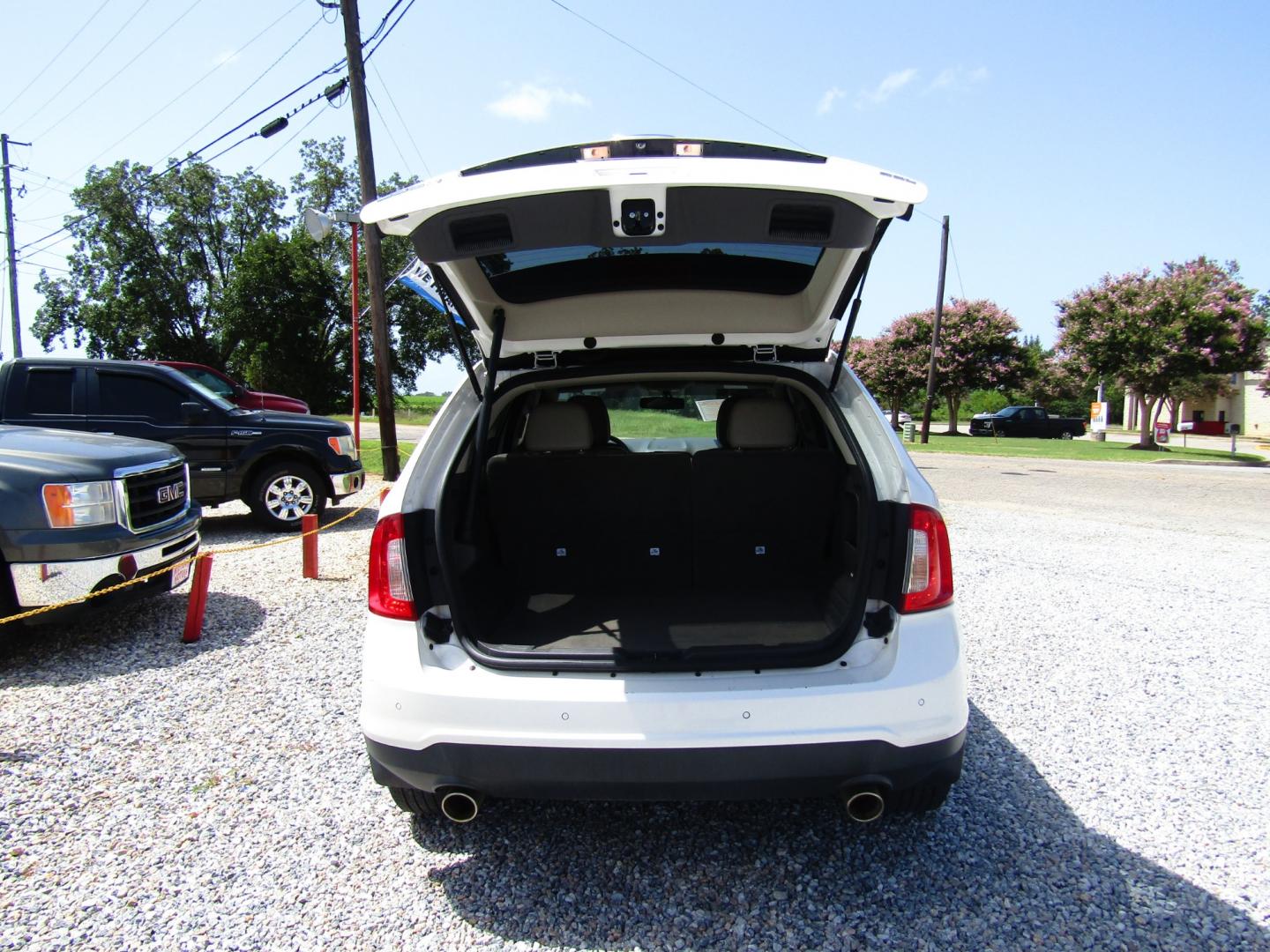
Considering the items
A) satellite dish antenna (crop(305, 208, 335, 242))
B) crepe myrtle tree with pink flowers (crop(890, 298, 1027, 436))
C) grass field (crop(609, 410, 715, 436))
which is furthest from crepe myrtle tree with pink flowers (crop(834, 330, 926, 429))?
grass field (crop(609, 410, 715, 436))

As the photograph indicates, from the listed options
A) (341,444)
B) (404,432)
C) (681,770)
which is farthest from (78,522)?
(404,432)

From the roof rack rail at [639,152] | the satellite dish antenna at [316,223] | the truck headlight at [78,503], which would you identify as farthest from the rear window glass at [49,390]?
the roof rack rail at [639,152]

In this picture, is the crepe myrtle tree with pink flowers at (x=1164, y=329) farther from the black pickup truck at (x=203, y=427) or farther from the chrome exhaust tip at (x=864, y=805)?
the chrome exhaust tip at (x=864, y=805)

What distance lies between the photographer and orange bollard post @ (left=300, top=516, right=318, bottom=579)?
636 cm

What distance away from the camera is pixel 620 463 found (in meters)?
3.37

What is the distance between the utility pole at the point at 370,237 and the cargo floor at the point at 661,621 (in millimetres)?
9237

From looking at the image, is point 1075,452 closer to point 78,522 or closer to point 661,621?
point 661,621

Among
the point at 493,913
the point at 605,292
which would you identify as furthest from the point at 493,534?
the point at 493,913

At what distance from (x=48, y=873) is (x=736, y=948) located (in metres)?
2.18

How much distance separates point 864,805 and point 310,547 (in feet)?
17.6

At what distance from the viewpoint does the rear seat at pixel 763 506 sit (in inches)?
131

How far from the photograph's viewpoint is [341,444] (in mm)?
9070

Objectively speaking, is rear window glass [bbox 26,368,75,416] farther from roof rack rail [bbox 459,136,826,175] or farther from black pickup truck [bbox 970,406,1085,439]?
black pickup truck [bbox 970,406,1085,439]

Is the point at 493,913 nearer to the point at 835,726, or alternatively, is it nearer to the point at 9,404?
the point at 835,726
